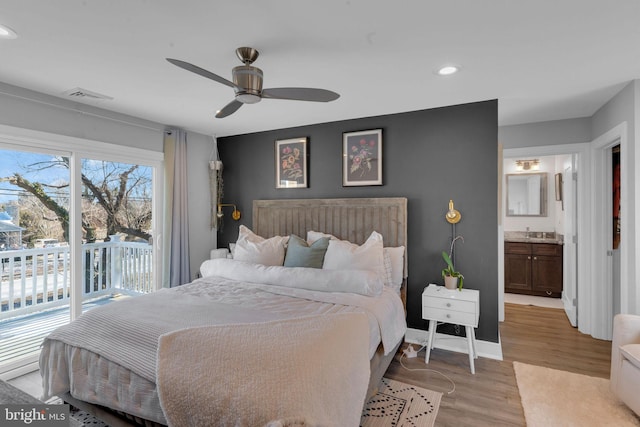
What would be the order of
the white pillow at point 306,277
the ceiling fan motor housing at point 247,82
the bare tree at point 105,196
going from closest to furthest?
the ceiling fan motor housing at point 247,82, the white pillow at point 306,277, the bare tree at point 105,196

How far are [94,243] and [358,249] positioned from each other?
2.84 meters

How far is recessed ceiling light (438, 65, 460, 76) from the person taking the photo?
245cm

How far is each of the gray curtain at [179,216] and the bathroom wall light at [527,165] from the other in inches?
214

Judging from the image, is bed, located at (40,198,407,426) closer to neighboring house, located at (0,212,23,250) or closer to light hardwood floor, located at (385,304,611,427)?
light hardwood floor, located at (385,304,611,427)

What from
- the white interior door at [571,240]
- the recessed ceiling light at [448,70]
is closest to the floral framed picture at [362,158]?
the recessed ceiling light at [448,70]

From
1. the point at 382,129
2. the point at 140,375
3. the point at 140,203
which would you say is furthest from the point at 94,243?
the point at 382,129

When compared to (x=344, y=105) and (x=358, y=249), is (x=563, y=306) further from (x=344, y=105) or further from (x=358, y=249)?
(x=344, y=105)

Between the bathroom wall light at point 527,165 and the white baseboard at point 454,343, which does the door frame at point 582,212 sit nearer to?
the white baseboard at point 454,343

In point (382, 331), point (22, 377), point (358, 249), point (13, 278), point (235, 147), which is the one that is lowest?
point (22, 377)

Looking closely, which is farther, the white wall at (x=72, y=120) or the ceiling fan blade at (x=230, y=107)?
the white wall at (x=72, y=120)

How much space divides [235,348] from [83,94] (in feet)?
9.01

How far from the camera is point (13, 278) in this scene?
306cm

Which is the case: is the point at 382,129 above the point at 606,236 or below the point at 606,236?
above

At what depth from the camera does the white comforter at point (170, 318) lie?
191 centimetres
